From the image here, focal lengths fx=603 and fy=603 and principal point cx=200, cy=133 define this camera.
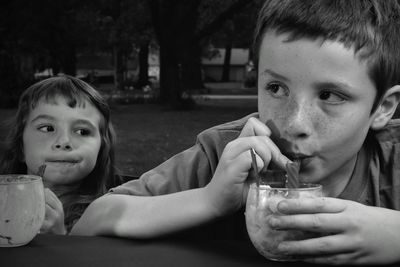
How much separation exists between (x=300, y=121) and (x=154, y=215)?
17.5 inches

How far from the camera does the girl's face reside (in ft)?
8.23

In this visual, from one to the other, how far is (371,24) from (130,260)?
93 centimetres

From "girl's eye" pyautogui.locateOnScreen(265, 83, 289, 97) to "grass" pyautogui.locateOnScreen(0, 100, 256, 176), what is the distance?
10.8 ft

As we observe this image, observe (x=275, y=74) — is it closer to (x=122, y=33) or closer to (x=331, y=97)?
(x=331, y=97)

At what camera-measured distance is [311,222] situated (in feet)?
4.04

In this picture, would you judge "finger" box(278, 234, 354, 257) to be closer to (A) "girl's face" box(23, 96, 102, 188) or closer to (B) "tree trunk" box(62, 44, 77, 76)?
(A) "girl's face" box(23, 96, 102, 188)

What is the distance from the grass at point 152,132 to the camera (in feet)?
25.9

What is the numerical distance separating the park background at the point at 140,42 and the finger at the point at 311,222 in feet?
17.6

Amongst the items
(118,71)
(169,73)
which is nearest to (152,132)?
(169,73)

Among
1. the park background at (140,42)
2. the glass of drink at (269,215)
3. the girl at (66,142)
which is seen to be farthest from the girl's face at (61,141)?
the park background at (140,42)

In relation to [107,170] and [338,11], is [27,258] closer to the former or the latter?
[338,11]

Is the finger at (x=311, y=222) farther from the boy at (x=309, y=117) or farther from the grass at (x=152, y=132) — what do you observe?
the grass at (x=152, y=132)

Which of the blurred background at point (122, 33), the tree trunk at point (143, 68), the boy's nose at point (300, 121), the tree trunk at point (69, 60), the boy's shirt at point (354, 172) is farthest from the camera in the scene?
the tree trunk at point (143, 68)

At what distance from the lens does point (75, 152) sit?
99.3 inches
